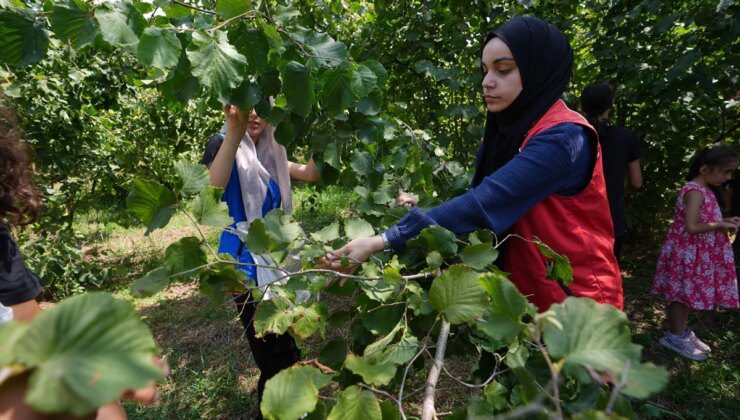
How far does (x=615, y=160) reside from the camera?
302 cm

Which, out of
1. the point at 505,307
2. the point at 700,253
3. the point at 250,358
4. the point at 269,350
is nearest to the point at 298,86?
the point at 505,307

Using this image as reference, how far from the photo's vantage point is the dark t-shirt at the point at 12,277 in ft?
3.28

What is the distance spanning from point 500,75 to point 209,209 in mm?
895

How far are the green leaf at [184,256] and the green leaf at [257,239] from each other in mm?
101

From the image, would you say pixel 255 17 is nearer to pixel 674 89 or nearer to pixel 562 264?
pixel 562 264

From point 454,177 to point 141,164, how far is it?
4.74 m

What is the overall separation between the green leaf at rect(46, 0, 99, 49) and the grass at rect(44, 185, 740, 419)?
153cm

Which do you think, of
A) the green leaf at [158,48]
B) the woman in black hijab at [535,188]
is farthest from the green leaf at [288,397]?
the green leaf at [158,48]

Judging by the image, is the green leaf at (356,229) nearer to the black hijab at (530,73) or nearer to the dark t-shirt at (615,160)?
the black hijab at (530,73)

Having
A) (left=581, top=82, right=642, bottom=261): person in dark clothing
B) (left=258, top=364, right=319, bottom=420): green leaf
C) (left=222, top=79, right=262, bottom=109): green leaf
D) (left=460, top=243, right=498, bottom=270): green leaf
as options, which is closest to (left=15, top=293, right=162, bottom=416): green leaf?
(left=258, top=364, right=319, bottom=420): green leaf

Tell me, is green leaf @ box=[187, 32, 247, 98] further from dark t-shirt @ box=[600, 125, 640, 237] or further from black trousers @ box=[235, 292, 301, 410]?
dark t-shirt @ box=[600, 125, 640, 237]

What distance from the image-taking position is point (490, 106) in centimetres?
130

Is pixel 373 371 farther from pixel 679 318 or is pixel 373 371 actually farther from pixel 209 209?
pixel 679 318

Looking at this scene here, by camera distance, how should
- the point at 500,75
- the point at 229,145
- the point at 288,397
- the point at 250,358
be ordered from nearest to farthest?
the point at 288,397 → the point at 500,75 → the point at 229,145 → the point at 250,358
